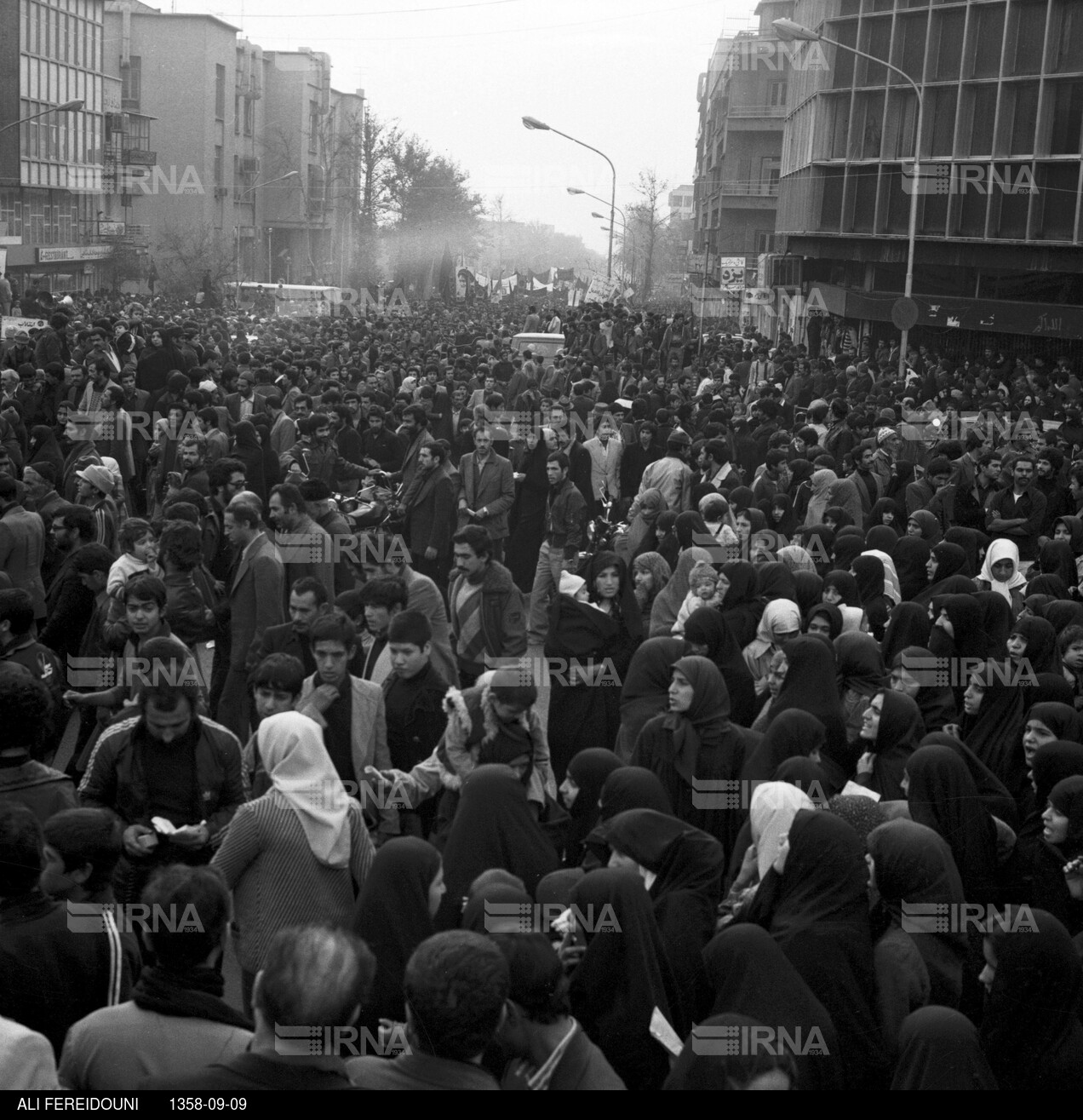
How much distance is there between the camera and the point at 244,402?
15219 millimetres

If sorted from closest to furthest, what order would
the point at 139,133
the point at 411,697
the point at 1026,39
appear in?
the point at 411,697, the point at 1026,39, the point at 139,133

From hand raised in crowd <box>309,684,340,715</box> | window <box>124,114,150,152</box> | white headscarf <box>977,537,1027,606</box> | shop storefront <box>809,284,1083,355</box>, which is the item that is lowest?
hand raised in crowd <box>309,684,340,715</box>

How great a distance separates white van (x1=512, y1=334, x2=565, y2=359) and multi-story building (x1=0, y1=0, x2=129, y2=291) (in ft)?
84.9

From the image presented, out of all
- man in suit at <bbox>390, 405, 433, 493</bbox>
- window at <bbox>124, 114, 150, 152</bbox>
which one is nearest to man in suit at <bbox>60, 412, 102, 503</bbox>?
man in suit at <bbox>390, 405, 433, 493</bbox>

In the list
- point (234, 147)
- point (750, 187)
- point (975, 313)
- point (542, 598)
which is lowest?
point (542, 598)

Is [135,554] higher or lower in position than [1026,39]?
lower

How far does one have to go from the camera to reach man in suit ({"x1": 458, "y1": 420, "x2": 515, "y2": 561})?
39.9 feet

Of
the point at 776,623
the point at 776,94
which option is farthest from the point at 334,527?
the point at 776,94

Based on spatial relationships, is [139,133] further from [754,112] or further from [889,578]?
[889,578]

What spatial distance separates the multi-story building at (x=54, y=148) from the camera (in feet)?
192

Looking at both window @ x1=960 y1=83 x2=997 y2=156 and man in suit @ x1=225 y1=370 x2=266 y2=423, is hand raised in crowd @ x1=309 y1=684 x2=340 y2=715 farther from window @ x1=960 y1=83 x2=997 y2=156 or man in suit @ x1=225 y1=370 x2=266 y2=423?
window @ x1=960 y1=83 x2=997 y2=156

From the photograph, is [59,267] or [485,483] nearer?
[485,483]

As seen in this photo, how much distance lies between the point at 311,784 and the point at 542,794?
3.63 feet

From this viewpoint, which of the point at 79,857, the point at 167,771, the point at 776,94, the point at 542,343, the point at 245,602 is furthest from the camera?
the point at 776,94
